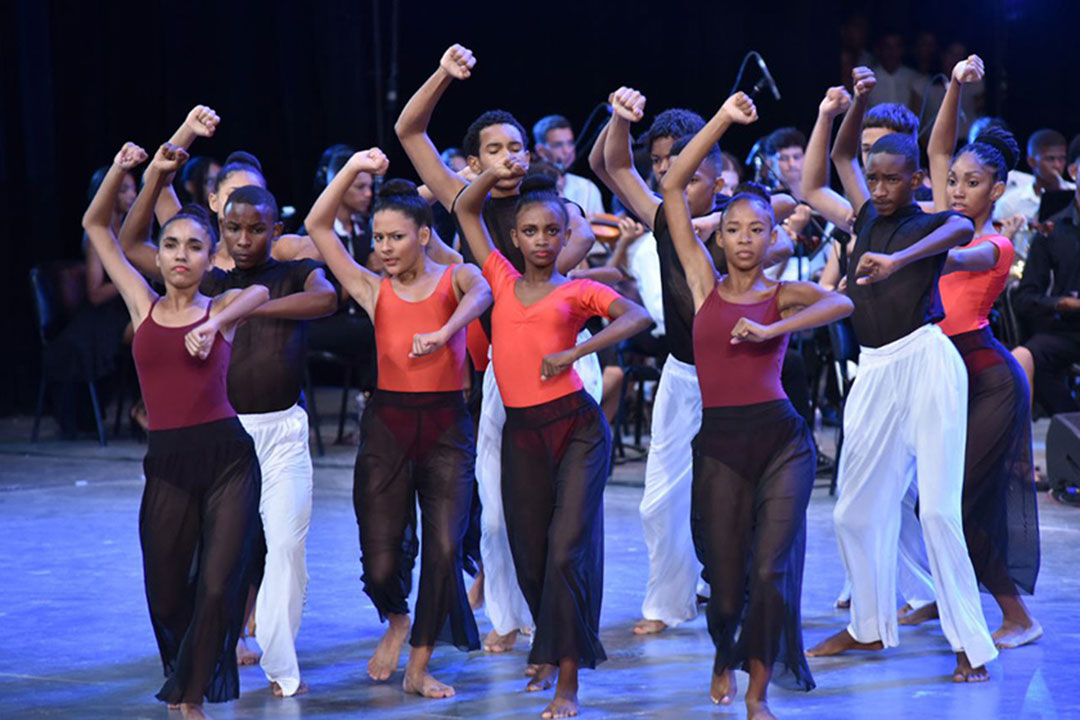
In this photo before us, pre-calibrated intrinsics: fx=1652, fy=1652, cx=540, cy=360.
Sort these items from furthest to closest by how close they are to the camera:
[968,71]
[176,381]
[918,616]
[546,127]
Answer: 1. [546,127]
2. [918,616]
3. [968,71]
4. [176,381]

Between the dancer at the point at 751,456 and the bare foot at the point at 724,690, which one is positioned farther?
the bare foot at the point at 724,690

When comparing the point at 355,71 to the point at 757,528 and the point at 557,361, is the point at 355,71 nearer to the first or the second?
the point at 557,361

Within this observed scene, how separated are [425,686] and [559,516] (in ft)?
1.92

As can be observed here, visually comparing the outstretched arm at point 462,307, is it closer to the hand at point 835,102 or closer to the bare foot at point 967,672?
the hand at point 835,102

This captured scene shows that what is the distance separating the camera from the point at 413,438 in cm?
457

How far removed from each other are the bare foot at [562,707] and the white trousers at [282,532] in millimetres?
725

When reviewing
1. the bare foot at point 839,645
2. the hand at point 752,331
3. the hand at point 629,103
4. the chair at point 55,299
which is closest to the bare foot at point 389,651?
the bare foot at point 839,645

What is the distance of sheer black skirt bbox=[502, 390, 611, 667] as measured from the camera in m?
4.29

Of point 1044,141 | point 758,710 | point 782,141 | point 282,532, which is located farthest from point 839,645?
point 1044,141

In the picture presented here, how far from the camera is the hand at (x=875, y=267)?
14.0ft

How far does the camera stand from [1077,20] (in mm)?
10797

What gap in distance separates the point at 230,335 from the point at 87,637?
1.35 m

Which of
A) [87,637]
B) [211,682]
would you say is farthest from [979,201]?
[87,637]

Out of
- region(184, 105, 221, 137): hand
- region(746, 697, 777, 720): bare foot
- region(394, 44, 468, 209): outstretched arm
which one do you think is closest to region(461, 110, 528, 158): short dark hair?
region(394, 44, 468, 209): outstretched arm
